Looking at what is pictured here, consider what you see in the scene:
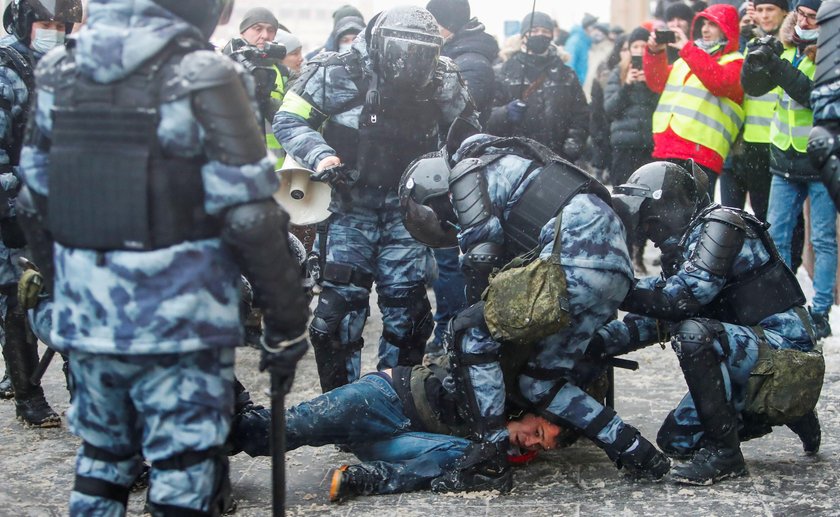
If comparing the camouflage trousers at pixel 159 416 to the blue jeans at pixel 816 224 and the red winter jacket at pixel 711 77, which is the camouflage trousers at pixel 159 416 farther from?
the red winter jacket at pixel 711 77

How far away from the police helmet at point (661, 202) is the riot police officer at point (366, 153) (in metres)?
1.13

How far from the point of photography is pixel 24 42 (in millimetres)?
5488

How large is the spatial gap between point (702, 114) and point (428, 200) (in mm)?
3590

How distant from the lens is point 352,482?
14.9 feet

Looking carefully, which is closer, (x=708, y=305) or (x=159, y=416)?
(x=159, y=416)

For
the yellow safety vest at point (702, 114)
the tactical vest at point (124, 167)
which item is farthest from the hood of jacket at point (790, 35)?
the tactical vest at point (124, 167)

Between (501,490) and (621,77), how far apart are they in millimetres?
5343

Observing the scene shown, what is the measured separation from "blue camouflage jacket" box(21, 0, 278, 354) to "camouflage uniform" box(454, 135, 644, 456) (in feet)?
5.45

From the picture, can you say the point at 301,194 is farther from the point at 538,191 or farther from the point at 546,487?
the point at 546,487

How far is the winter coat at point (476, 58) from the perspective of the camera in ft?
25.7

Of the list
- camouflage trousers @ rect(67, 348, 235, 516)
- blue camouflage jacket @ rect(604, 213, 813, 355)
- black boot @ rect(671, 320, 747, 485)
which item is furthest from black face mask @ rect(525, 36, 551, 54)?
camouflage trousers @ rect(67, 348, 235, 516)

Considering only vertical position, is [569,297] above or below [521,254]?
below

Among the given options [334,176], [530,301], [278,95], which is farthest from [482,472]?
[278,95]

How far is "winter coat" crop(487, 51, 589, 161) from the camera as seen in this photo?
8.53m
